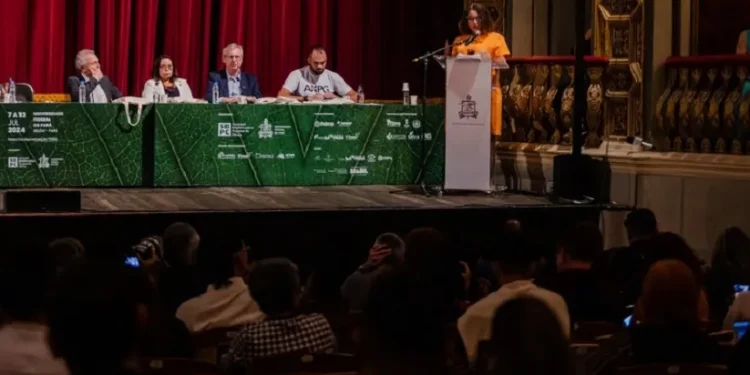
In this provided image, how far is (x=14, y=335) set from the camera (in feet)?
10.8

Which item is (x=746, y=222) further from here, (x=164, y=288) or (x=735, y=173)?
(x=164, y=288)

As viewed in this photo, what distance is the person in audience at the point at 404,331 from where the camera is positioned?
10.6 ft

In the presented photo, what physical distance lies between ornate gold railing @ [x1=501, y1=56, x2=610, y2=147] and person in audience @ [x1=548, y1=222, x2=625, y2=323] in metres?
5.32

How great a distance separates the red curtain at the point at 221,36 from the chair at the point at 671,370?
9774 mm

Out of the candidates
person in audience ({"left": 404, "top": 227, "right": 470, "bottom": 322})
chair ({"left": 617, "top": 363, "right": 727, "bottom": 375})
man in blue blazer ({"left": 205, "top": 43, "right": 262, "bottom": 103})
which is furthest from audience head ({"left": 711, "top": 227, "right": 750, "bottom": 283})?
man in blue blazer ({"left": 205, "top": 43, "right": 262, "bottom": 103})

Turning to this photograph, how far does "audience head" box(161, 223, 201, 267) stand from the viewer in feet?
19.4

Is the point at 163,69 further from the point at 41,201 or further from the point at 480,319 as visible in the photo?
the point at 480,319

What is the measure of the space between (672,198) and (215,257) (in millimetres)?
5261

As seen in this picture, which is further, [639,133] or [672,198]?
[639,133]

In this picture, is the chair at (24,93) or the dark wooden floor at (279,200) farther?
the chair at (24,93)

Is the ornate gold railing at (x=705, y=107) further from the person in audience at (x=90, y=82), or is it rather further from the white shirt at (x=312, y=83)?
the person in audience at (x=90, y=82)

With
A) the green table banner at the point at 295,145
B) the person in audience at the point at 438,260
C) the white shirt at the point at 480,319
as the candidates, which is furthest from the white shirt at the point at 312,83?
the white shirt at the point at 480,319

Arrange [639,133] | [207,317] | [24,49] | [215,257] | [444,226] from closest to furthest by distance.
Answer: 1. [207,317]
2. [215,257]
3. [444,226]
4. [639,133]
5. [24,49]

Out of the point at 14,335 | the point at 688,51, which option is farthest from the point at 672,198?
the point at 14,335
